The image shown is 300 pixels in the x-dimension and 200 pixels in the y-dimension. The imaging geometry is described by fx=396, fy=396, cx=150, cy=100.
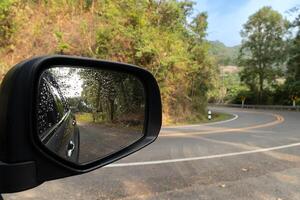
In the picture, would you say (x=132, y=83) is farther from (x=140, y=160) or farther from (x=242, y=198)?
(x=140, y=160)

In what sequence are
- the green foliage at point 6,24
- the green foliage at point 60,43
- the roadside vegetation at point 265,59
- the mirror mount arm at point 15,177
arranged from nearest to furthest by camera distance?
the mirror mount arm at point 15,177, the green foliage at point 6,24, the green foliage at point 60,43, the roadside vegetation at point 265,59

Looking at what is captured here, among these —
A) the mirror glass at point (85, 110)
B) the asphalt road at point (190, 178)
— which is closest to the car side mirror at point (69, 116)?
the mirror glass at point (85, 110)

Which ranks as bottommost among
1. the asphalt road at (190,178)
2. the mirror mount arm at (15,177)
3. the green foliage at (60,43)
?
the asphalt road at (190,178)

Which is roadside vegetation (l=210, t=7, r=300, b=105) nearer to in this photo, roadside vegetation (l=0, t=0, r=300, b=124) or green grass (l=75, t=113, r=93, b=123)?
roadside vegetation (l=0, t=0, r=300, b=124)

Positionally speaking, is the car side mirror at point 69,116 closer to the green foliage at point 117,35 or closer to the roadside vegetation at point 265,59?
the green foliage at point 117,35

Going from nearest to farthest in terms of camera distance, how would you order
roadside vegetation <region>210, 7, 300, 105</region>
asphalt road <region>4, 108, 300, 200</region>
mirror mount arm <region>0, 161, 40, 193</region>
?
1. mirror mount arm <region>0, 161, 40, 193</region>
2. asphalt road <region>4, 108, 300, 200</region>
3. roadside vegetation <region>210, 7, 300, 105</region>

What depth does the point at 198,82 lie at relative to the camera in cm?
3052

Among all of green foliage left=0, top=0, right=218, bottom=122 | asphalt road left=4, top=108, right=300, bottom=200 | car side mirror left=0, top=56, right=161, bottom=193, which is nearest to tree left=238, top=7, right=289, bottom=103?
green foliage left=0, top=0, right=218, bottom=122

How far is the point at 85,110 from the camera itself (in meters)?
1.75

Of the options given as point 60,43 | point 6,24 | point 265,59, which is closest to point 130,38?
point 60,43

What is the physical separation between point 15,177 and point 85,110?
588mm

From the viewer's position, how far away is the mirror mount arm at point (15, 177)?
3.96 feet

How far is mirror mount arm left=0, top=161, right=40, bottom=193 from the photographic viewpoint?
121cm

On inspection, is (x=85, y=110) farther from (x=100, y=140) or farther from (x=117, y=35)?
(x=117, y=35)
